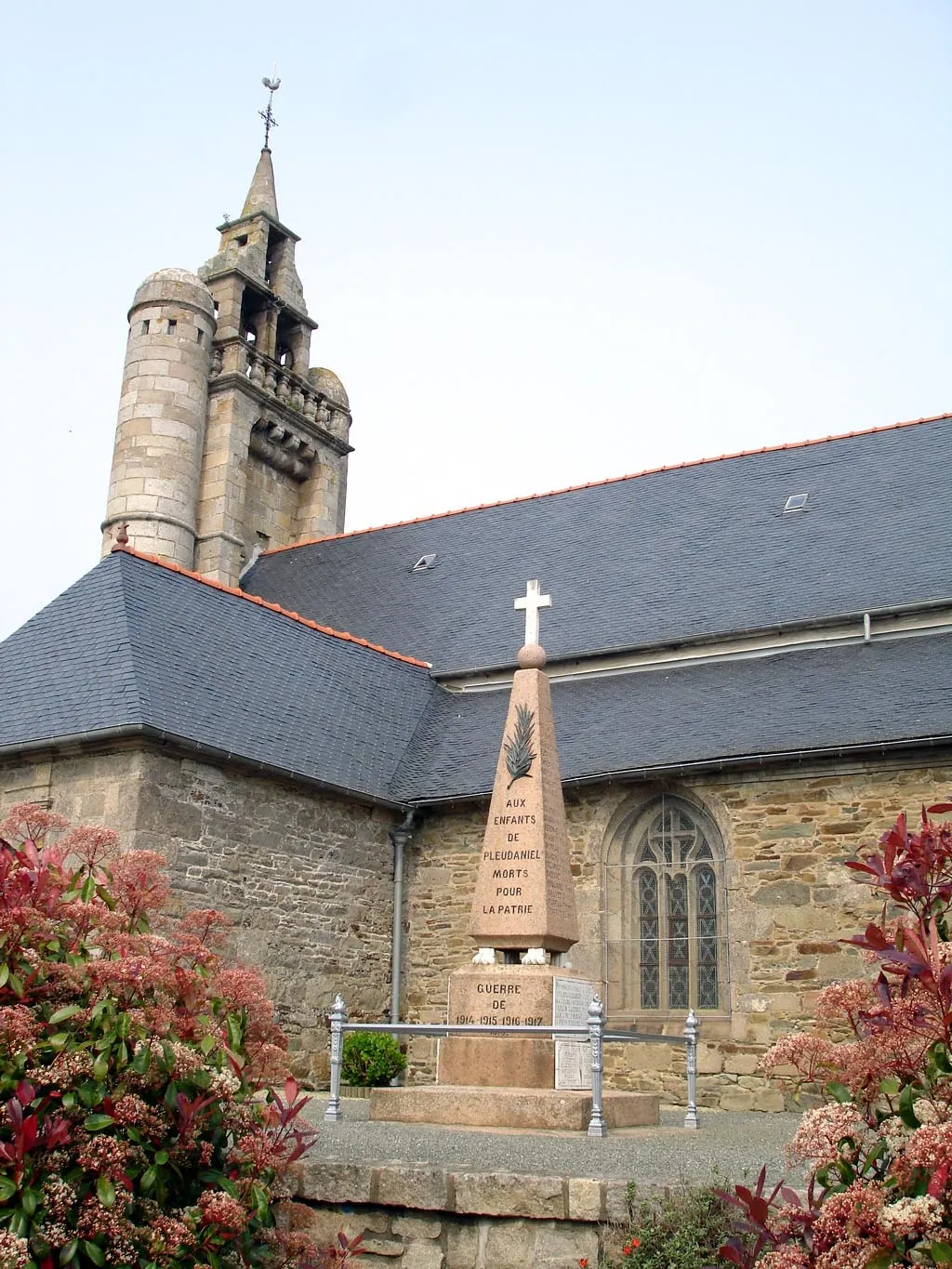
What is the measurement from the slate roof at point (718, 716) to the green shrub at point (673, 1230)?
651 centimetres

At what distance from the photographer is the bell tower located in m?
20.5

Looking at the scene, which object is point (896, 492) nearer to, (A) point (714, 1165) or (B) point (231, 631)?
(B) point (231, 631)

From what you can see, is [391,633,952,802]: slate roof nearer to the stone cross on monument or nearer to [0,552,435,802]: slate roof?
[0,552,435,802]: slate roof

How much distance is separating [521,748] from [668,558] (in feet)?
25.0

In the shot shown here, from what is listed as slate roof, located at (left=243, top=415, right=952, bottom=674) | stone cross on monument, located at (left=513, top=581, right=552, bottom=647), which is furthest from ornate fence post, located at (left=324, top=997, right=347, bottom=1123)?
slate roof, located at (left=243, top=415, right=952, bottom=674)

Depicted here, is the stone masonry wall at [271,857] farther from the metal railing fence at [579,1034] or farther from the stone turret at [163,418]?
the stone turret at [163,418]

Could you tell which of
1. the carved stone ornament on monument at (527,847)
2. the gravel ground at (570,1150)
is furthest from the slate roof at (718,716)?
the gravel ground at (570,1150)

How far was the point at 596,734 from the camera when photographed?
1353 centimetres

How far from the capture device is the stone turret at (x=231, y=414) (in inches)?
807

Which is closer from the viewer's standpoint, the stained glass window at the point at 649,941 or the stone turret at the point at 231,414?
the stained glass window at the point at 649,941

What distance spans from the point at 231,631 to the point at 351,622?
4.53m

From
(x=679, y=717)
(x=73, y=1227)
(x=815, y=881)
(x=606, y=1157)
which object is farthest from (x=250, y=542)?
(x=73, y=1227)

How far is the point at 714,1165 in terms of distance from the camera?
596 centimetres

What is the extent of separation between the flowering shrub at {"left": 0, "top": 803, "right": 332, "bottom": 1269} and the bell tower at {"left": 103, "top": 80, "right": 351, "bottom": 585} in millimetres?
15437
